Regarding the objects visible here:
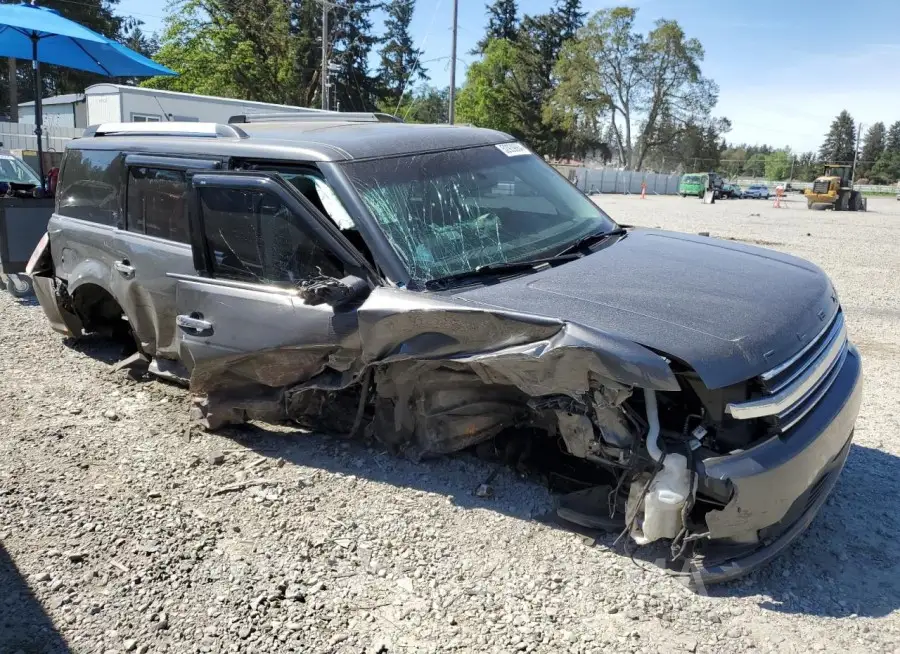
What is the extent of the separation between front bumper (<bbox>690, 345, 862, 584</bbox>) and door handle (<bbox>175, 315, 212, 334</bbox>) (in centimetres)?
257

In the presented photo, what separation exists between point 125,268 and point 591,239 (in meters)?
2.91

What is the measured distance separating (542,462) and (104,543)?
2141 millimetres

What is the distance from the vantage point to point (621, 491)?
3.16 metres

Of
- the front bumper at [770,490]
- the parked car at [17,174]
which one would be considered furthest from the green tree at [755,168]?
the front bumper at [770,490]

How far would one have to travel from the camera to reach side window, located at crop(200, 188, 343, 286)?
11.7 feet

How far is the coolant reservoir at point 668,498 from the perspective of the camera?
9.00 feet

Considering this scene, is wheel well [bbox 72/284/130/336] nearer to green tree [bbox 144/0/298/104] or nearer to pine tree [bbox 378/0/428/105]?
green tree [bbox 144/0/298/104]

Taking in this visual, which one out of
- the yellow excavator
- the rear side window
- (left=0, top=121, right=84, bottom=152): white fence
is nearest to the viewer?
the rear side window

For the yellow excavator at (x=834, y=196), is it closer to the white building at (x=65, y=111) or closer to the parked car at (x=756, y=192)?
the parked car at (x=756, y=192)

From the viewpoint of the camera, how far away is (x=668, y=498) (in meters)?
2.75

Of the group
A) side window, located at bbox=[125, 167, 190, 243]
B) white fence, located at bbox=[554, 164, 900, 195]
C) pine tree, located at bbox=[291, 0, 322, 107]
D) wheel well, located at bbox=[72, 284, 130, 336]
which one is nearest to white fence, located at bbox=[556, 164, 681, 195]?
white fence, located at bbox=[554, 164, 900, 195]

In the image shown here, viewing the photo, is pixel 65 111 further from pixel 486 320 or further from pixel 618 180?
pixel 618 180

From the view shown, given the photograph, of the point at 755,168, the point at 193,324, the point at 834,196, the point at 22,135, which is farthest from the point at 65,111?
the point at 755,168

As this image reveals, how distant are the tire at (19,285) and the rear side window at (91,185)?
3.23 meters
